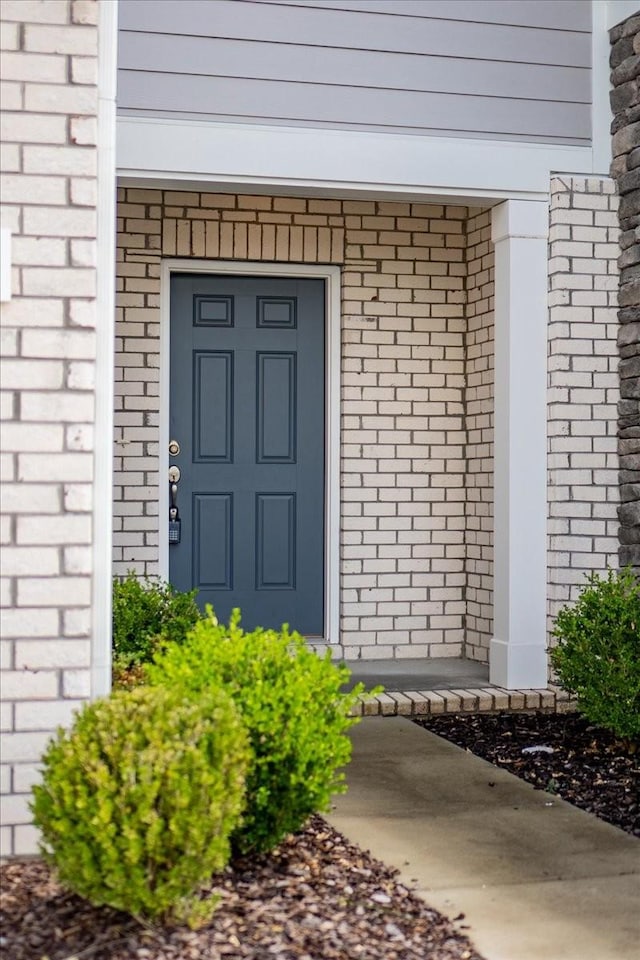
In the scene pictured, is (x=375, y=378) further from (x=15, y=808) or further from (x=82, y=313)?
(x=15, y=808)

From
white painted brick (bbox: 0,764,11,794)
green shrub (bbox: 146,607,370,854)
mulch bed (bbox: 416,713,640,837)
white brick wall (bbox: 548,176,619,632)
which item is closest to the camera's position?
green shrub (bbox: 146,607,370,854)

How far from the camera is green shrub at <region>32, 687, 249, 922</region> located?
2.70m

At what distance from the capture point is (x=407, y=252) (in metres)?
7.40

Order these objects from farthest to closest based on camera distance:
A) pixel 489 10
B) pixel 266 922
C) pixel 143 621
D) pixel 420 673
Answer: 1. pixel 420 673
2. pixel 489 10
3. pixel 143 621
4. pixel 266 922

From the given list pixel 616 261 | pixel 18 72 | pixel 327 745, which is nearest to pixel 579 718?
pixel 616 261

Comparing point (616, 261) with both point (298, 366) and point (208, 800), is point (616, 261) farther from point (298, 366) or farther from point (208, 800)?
point (208, 800)

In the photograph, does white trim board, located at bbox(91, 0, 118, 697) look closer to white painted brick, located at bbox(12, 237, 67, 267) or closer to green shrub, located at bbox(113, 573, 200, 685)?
white painted brick, located at bbox(12, 237, 67, 267)

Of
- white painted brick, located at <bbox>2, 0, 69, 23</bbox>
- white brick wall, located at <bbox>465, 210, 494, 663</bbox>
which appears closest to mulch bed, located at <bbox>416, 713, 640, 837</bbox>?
white brick wall, located at <bbox>465, 210, 494, 663</bbox>

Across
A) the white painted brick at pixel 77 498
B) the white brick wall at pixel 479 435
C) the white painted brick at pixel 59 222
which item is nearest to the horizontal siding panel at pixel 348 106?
the white brick wall at pixel 479 435

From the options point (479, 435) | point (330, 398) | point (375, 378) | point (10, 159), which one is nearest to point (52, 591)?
point (10, 159)

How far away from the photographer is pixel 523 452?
6.43 meters

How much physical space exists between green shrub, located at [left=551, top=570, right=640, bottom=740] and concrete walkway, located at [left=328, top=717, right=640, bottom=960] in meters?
0.63

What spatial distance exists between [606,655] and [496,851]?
1640 millimetres

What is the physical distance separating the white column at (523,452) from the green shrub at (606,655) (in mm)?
719
